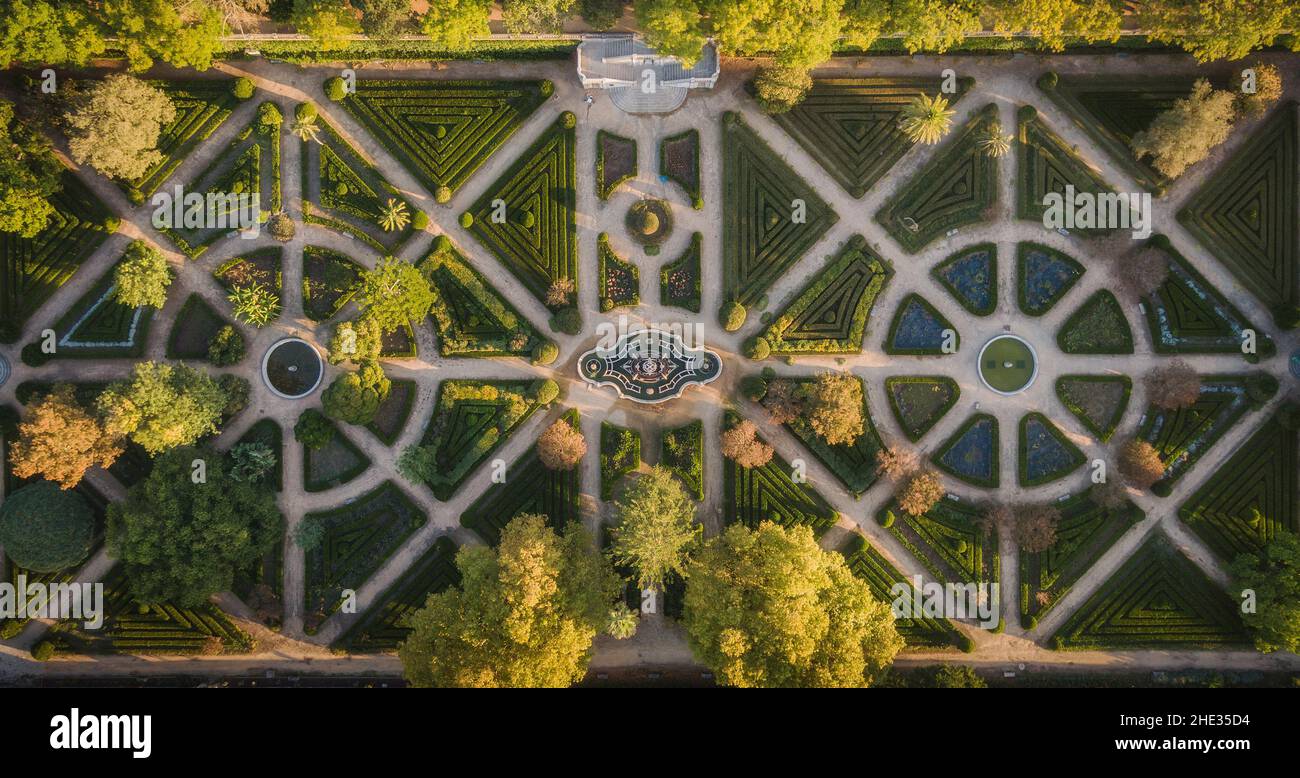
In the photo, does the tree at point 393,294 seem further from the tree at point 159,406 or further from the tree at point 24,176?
the tree at point 24,176

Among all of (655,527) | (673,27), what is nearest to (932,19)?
(673,27)

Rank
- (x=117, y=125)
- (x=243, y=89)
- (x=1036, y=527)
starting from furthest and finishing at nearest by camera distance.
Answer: (x=243, y=89)
(x=1036, y=527)
(x=117, y=125)

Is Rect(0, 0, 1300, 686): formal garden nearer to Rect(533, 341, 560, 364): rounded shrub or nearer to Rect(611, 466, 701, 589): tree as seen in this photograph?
Rect(533, 341, 560, 364): rounded shrub

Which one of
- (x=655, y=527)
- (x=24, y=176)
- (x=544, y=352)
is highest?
(x=24, y=176)

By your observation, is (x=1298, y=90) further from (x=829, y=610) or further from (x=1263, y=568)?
(x=829, y=610)

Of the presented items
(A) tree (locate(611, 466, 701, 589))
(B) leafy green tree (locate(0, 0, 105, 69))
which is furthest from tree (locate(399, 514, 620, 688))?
(B) leafy green tree (locate(0, 0, 105, 69))

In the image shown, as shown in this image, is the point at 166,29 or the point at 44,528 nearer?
the point at 166,29

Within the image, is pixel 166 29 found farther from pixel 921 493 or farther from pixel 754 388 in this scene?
pixel 921 493
